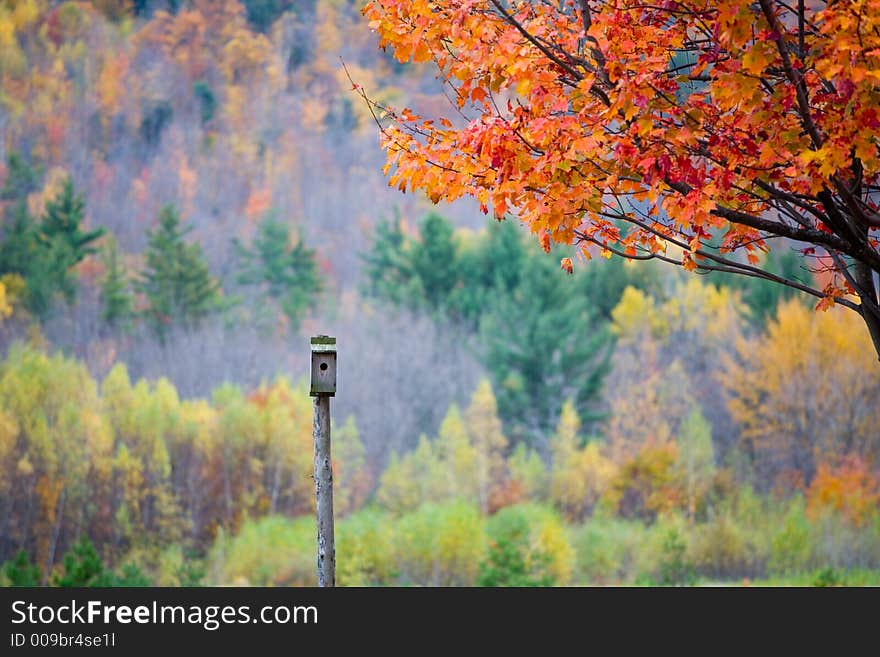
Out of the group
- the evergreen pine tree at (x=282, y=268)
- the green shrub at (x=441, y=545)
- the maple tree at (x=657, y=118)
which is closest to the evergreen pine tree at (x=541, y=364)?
the green shrub at (x=441, y=545)

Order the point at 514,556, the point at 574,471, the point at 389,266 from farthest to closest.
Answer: the point at 389,266 < the point at 574,471 < the point at 514,556

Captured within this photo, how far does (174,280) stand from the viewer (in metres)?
26.0

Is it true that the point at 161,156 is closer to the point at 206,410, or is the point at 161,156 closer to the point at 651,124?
the point at 206,410

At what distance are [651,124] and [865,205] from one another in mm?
1082

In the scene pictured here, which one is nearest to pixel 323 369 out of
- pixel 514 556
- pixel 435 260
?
pixel 514 556

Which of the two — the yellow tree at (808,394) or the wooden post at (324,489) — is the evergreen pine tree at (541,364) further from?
the wooden post at (324,489)

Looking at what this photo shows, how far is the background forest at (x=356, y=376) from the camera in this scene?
75.9ft

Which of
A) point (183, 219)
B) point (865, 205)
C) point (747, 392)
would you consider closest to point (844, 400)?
point (747, 392)

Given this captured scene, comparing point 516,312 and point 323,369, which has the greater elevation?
point 516,312

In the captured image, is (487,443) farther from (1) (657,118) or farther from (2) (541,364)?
(1) (657,118)

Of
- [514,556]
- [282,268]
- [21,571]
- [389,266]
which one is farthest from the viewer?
[282,268]

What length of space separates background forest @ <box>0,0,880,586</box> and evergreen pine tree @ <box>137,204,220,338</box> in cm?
6

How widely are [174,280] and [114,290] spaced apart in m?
1.32

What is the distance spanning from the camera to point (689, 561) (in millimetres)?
23172
